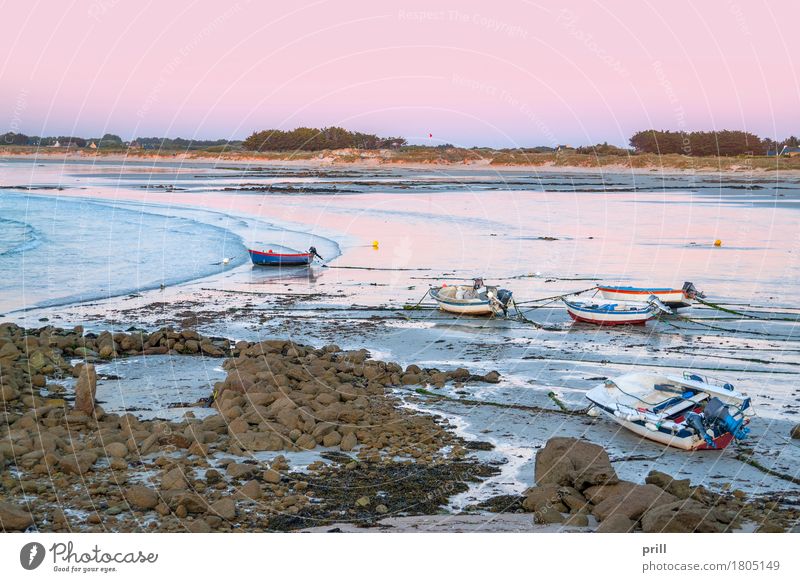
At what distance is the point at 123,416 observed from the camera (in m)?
15.7

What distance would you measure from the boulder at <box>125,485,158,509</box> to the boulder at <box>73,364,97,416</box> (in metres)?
4.35

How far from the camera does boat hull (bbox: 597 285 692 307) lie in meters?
28.6

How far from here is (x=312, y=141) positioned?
6929 inches

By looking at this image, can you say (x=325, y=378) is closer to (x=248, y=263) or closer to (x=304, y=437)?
(x=304, y=437)

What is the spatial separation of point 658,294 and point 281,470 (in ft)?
59.9

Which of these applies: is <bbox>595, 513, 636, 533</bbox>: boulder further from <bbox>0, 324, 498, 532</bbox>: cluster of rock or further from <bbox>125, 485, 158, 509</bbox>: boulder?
<bbox>125, 485, 158, 509</bbox>: boulder

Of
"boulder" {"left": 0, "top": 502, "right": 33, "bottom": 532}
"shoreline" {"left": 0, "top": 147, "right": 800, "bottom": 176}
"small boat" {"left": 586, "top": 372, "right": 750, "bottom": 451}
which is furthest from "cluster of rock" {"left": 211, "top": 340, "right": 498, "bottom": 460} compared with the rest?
"shoreline" {"left": 0, "top": 147, "right": 800, "bottom": 176}

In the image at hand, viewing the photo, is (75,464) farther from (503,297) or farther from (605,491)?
(503,297)

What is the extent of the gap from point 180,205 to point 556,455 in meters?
62.1

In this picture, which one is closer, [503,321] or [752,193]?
[503,321]

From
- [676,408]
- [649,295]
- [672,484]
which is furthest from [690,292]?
[672,484]

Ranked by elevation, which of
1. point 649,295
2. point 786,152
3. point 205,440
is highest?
point 786,152

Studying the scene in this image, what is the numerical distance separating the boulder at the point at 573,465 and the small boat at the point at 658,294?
15603 millimetres

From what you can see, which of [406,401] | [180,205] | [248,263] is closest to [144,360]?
[406,401]
